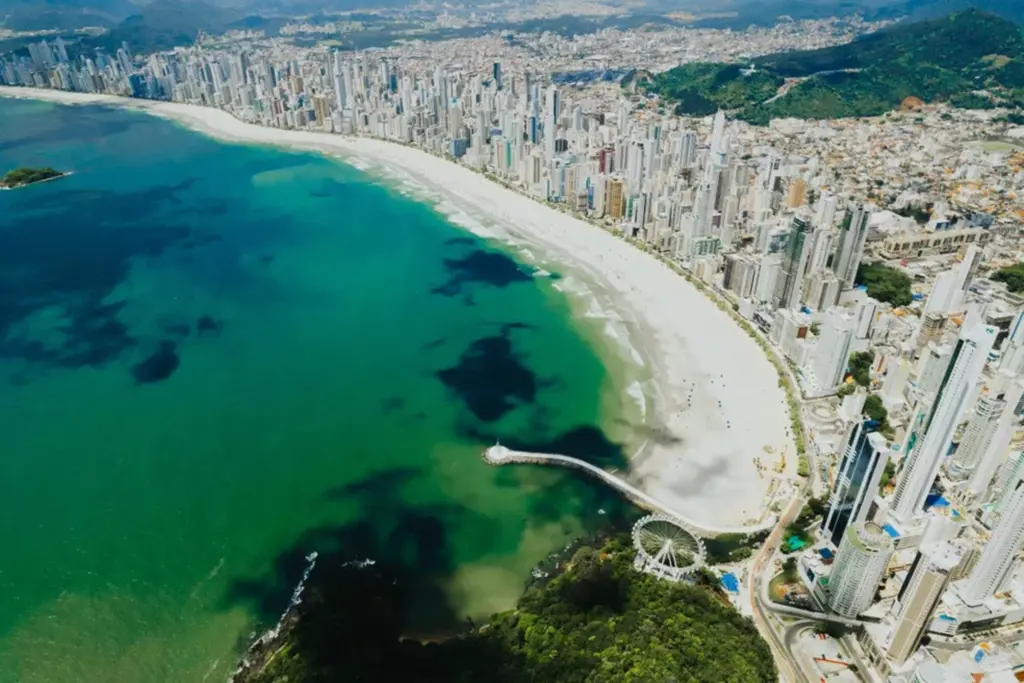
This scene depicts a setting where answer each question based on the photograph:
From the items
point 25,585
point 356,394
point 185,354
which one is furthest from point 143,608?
point 185,354

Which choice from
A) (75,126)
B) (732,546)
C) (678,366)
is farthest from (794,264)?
(75,126)

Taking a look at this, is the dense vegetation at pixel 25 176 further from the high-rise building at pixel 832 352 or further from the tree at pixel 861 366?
the tree at pixel 861 366

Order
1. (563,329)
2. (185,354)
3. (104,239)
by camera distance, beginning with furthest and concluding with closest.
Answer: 1. (104,239)
2. (563,329)
3. (185,354)

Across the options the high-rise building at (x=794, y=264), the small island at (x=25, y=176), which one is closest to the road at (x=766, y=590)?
the high-rise building at (x=794, y=264)

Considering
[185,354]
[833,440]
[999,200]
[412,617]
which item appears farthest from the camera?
[999,200]

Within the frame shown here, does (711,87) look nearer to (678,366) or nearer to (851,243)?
(851,243)

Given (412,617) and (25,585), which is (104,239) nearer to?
(25,585)

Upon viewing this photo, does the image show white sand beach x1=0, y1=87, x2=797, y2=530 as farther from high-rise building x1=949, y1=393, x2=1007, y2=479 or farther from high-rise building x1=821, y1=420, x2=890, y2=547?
high-rise building x1=949, y1=393, x2=1007, y2=479
